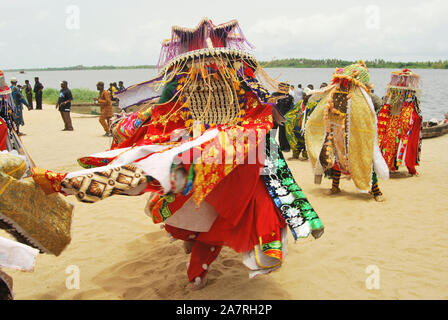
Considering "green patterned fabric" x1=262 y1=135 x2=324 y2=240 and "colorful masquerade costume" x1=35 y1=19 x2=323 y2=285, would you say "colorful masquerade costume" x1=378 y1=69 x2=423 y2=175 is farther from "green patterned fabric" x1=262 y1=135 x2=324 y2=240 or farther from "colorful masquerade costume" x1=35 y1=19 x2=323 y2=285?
"green patterned fabric" x1=262 y1=135 x2=324 y2=240

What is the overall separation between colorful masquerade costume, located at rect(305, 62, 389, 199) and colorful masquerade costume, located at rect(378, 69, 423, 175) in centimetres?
179

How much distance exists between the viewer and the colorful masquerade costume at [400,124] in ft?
24.0

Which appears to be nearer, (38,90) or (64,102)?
(64,102)

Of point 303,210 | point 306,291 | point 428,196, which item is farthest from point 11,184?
point 428,196

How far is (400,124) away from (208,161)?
6.00 meters

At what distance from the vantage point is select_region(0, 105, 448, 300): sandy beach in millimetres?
3420

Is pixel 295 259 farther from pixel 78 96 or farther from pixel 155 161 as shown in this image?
pixel 78 96

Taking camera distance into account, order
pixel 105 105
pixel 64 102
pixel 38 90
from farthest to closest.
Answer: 1. pixel 38 90
2. pixel 64 102
3. pixel 105 105

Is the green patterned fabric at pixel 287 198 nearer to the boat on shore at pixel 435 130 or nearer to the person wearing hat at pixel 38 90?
the boat on shore at pixel 435 130

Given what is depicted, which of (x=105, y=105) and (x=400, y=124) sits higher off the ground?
(x=105, y=105)

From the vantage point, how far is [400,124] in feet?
24.5

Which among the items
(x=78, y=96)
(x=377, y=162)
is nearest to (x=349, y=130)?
(x=377, y=162)

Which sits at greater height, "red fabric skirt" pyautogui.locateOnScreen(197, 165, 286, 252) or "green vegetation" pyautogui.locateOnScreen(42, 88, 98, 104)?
"green vegetation" pyautogui.locateOnScreen(42, 88, 98, 104)

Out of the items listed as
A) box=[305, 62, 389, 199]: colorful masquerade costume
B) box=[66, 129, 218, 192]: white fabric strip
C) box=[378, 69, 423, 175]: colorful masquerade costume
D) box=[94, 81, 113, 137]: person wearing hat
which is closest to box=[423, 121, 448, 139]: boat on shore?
Result: box=[378, 69, 423, 175]: colorful masquerade costume
